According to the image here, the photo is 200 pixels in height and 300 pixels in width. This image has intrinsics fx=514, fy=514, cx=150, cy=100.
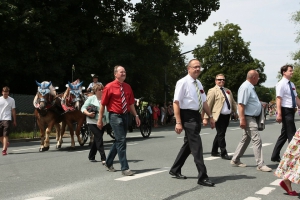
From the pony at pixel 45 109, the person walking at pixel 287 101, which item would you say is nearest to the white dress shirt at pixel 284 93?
the person walking at pixel 287 101

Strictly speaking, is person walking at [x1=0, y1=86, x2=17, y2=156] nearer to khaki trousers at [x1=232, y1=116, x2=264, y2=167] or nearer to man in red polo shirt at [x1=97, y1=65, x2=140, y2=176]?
man in red polo shirt at [x1=97, y1=65, x2=140, y2=176]

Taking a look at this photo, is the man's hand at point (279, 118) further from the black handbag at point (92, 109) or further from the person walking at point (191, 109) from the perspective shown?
the black handbag at point (92, 109)

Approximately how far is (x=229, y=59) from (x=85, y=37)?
162ft

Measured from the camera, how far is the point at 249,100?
31.0 feet

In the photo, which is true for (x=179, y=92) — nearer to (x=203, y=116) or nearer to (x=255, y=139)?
(x=203, y=116)

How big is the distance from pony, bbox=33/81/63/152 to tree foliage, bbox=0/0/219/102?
1256cm

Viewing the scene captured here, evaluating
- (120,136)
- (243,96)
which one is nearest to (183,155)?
(120,136)

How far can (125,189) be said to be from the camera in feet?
24.2

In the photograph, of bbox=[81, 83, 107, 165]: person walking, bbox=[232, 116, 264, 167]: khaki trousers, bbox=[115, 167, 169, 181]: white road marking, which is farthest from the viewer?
bbox=[81, 83, 107, 165]: person walking

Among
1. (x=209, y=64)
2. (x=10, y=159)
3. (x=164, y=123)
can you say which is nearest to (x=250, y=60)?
(x=209, y=64)

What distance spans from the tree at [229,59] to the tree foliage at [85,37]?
42156 mm

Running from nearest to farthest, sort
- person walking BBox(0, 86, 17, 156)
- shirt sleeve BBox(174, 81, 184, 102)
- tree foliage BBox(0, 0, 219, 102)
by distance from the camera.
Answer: shirt sleeve BBox(174, 81, 184, 102), person walking BBox(0, 86, 17, 156), tree foliage BBox(0, 0, 219, 102)

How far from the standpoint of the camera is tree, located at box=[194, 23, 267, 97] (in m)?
74.7

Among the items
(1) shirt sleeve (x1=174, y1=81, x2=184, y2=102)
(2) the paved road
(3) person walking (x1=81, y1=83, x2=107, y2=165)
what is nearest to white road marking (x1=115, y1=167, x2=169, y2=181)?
(2) the paved road
